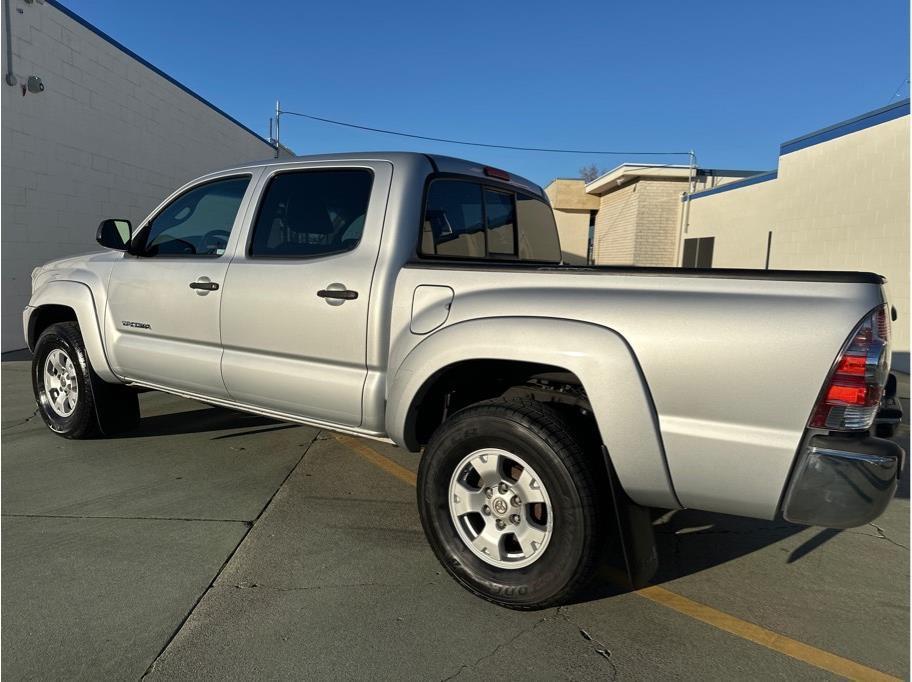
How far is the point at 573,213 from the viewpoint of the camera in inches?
1120

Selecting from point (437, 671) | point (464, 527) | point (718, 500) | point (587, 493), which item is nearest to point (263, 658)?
point (437, 671)

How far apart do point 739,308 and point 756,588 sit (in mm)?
1605

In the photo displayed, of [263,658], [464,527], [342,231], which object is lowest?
[263,658]

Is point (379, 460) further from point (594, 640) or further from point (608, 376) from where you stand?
point (608, 376)

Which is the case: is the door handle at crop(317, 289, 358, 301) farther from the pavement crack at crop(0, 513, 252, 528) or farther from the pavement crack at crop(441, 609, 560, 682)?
the pavement crack at crop(441, 609, 560, 682)

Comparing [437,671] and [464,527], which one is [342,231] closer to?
[464,527]

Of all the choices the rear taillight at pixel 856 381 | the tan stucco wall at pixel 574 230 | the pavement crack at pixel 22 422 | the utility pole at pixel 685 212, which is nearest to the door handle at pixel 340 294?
the rear taillight at pixel 856 381

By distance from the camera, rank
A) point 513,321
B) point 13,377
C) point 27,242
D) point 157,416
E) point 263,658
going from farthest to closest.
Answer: point 27,242 < point 13,377 < point 157,416 < point 513,321 < point 263,658

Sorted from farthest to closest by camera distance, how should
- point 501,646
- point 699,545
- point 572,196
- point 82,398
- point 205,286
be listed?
point 572,196, point 82,398, point 205,286, point 699,545, point 501,646

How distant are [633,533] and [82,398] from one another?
4137 mm

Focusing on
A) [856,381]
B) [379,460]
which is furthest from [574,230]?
[856,381]

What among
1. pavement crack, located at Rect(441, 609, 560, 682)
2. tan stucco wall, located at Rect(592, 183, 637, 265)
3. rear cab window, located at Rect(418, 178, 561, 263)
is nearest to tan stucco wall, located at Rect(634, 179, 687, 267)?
tan stucco wall, located at Rect(592, 183, 637, 265)

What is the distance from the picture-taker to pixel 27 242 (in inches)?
348

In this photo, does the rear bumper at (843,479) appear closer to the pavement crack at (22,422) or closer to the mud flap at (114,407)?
the mud flap at (114,407)
